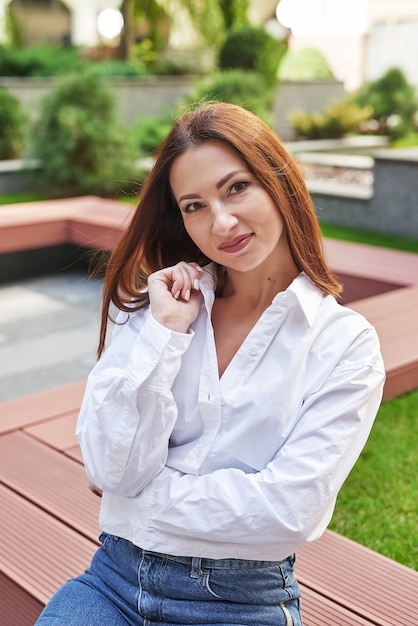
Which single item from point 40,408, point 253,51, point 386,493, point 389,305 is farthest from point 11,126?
point 386,493

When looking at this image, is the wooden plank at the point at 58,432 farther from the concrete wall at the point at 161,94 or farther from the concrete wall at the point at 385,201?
the concrete wall at the point at 161,94

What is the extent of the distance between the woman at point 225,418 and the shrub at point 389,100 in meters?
13.1

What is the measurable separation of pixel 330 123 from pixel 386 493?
10682 mm

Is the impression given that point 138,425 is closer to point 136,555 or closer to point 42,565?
point 136,555

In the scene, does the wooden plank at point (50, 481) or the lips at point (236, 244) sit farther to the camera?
the wooden plank at point (50, 481)

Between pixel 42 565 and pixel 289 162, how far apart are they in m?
1.22

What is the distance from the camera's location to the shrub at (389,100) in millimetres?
13930

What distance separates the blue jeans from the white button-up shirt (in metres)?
0.04

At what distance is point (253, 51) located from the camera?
14062mm

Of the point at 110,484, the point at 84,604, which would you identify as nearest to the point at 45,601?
the point at 84,604

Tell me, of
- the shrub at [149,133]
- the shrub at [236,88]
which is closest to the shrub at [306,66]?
the shrub at [236,88]

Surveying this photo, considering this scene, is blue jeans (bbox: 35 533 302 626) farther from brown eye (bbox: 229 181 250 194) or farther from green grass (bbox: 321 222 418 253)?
green grass (bbox: 321 222 418 253)

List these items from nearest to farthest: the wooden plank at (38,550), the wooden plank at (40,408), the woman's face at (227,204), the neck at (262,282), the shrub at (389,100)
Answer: the woman's face at (227,204), the neck at (262,282), the wooden plank at (38,550), the wooden plank at (40,408), the shrub at (389,100)

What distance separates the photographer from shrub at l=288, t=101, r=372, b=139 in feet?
41.1
